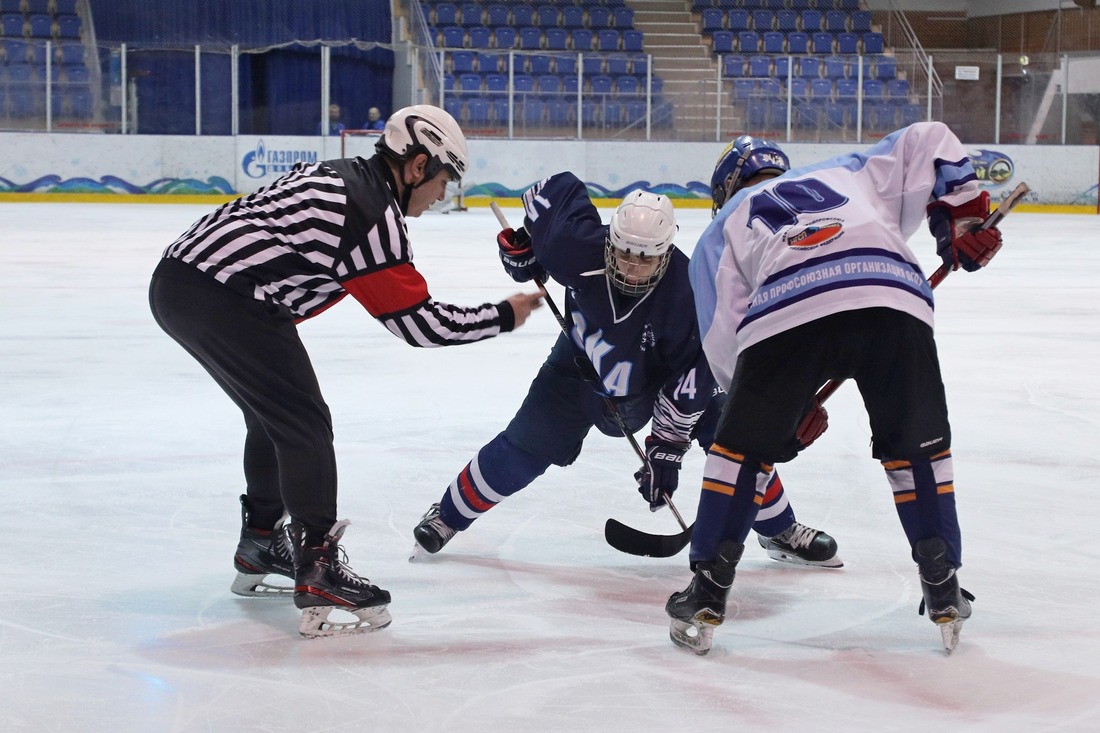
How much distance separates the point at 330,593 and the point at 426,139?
2.93 ft

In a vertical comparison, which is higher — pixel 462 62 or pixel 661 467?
pixel 462 62

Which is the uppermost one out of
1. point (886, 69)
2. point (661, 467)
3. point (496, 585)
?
point (886, 69)

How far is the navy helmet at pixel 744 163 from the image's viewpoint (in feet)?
8.48

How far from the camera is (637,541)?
2900mm

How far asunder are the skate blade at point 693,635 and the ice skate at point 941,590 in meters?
0.39

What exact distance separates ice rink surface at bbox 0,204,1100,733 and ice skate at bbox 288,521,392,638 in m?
0.04

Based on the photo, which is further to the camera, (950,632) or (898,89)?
(898,89)

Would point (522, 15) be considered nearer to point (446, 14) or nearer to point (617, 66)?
point (446, 14)

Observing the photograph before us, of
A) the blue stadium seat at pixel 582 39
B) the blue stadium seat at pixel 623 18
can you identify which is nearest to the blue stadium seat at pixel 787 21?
the blue stadium seat at pixel 623 18

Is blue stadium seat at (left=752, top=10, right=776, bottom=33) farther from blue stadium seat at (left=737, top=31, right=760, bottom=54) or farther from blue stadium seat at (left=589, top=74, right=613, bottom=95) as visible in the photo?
blue stadium seat at (left=589, top=74, right=613, bottom=95)

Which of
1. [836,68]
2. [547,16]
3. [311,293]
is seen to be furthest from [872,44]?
[311,293]

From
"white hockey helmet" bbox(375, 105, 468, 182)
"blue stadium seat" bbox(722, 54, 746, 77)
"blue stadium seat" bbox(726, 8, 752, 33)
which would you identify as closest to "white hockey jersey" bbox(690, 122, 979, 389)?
"white hockey helmet" bbox(375, 105, 468, 182)

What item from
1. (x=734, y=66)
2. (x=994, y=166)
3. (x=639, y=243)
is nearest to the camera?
(x=639, y=243)

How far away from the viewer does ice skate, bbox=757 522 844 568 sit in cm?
288
